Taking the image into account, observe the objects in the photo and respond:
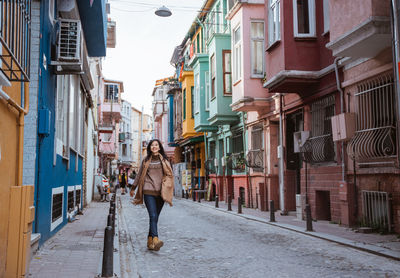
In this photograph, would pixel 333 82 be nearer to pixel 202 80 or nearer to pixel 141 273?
pixel 141 273

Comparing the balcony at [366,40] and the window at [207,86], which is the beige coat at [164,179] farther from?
the window at [207,86]

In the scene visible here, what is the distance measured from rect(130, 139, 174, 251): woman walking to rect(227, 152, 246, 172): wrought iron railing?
12268 millimetres

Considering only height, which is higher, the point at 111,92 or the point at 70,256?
the point at 111,92

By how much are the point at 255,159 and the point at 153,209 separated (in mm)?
11515

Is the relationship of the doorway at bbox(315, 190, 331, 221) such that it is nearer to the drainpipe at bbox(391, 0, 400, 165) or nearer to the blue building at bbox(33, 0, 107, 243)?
the drainpipe at bbox(391, 0, 400, 165)

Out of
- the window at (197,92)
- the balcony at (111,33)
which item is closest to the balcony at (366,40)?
the window at (197,92)

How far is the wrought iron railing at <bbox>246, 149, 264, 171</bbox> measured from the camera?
62.1 ft

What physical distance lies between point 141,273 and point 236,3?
15.1m

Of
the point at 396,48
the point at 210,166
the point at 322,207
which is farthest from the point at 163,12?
the point at 396,48

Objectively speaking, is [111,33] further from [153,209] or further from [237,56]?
[153,209]

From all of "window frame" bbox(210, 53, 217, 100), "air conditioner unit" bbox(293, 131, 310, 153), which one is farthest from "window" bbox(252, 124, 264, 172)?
"window frame" bbox(210, 53, 217, 100)

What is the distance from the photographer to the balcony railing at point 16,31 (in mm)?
4582

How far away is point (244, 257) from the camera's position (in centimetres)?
765

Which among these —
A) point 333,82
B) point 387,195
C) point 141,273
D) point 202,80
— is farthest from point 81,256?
point 202,80
